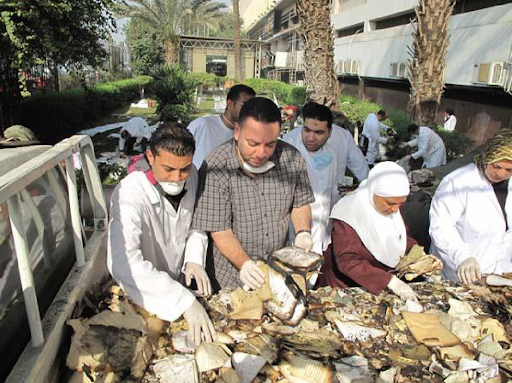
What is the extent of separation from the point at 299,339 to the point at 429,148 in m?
6.36

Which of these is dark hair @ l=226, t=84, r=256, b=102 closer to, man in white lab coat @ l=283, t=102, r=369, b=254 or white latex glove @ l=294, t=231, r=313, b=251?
man in white lab coat @ l=283, t=102, r=369, b=254

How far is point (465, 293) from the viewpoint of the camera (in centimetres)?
210

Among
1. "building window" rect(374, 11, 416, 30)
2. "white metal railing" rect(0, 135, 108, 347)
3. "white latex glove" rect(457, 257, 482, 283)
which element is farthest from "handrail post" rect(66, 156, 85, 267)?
"building window" rect(374, 11, 416, 30)

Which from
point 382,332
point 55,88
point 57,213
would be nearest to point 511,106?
point 382,332

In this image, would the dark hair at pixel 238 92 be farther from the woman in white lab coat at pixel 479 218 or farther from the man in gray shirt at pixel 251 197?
the woman in white lab coat at pixel 479 218

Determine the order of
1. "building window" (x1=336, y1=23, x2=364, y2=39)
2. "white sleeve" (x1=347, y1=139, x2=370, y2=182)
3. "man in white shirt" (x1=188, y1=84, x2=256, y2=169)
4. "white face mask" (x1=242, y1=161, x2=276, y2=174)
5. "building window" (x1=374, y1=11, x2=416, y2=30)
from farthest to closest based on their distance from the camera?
"building window" (x1=336, y1=23, x2=364, y2=39) → "building window" (x1=374, y1=11, x2=416, y2=30) → "white sleeve" (x1=347, y1=139, x2=370, y2=182) → "man in white shirt" (x1=188, y1=84, x2=256, y2=169) → "white face mask" (x1=242, y1=161, x2=276, y2=174)

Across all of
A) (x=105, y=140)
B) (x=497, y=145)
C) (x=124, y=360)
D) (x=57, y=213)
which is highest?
(x=497, y=145)

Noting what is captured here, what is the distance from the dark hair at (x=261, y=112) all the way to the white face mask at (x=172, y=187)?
0.43m

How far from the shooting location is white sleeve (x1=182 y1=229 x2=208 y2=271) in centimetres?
199

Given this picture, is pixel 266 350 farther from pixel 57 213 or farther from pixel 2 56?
pixel 2 56

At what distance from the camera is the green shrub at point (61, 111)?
10523 millimetres

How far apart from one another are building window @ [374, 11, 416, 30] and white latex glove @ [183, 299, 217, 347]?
1577 cm

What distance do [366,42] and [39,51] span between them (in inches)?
579

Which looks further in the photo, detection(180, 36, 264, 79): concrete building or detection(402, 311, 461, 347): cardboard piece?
detection(180, 36, 264, 79): concrete building
